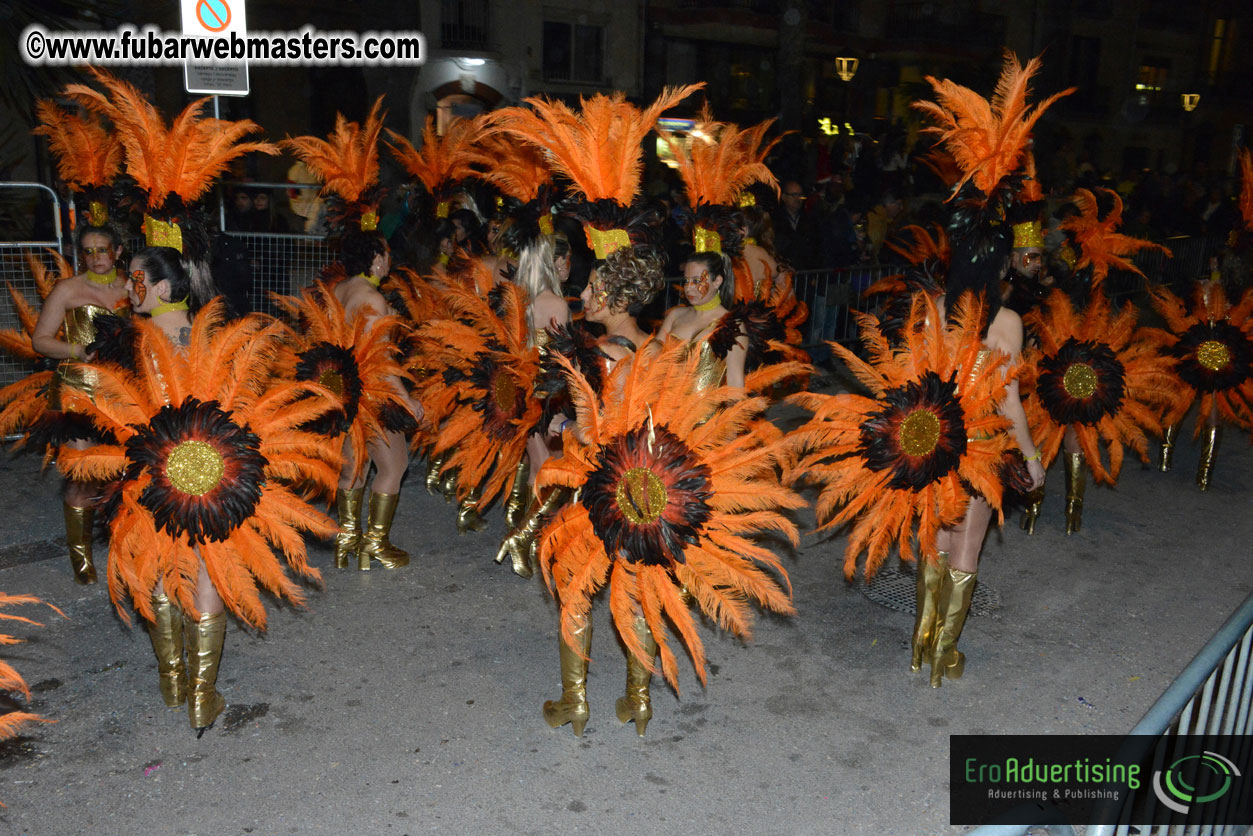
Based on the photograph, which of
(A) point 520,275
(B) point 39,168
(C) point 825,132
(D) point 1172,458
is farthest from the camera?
(C) point 825,132

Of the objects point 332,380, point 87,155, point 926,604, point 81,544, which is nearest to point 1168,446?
point 926,604

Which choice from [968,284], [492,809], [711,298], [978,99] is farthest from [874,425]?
[492,809]

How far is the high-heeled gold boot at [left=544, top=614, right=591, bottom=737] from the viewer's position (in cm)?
397

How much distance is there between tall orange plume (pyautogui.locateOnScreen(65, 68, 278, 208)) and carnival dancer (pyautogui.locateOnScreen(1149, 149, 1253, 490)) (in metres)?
5.93

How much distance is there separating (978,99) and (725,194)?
1.67 m

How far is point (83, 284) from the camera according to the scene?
17.4 feet

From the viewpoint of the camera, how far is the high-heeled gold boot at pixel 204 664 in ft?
12.8

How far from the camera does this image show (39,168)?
1545cm

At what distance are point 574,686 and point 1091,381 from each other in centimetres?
385

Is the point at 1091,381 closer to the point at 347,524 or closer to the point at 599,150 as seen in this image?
the point at 599,150

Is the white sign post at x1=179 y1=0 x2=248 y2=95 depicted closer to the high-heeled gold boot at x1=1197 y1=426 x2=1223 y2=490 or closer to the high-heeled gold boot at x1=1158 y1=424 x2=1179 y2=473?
the high-heeled gold boot at x1=1158 y1=424 x2=1179 y2=473

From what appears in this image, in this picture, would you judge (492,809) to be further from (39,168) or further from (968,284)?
(39,168)

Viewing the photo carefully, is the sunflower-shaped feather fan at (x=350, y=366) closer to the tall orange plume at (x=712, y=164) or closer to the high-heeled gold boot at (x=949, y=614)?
the tall orange plume at (x=712, y=164)

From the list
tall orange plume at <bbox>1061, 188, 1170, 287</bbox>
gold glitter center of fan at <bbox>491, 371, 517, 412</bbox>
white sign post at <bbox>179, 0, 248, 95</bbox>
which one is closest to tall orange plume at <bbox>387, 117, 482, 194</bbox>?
white sign post at <bbox>179, 0, 248, 95</bbox>
